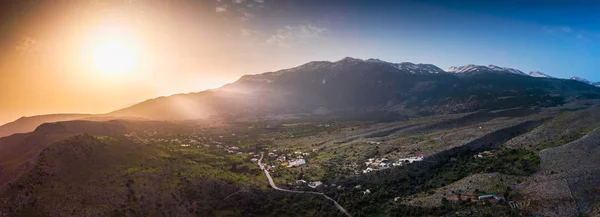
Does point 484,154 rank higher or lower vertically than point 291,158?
lower

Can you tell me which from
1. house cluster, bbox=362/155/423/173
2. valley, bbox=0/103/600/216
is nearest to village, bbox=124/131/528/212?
house cluster, bbox=362/155/423/173

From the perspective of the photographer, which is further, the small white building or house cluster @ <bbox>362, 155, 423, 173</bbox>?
house cluster @ <bbox>362, 155, 423, 173</bbox>

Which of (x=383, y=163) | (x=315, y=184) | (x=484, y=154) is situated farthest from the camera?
(x=383, y=163)

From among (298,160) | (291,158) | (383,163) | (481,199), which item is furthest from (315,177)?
(481,199)

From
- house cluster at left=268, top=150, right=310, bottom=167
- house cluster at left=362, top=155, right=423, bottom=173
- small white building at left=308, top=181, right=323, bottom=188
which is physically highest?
house cluster at left=268, top=150, right=310, bottom=167

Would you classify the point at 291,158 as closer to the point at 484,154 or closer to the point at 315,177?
the point at 315,177

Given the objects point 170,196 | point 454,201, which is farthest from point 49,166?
point 454,201

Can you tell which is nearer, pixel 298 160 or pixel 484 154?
pixel 484 154

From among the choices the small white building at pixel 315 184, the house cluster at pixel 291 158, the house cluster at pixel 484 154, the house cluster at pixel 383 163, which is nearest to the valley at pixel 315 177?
the house cluster at pixel 484 154

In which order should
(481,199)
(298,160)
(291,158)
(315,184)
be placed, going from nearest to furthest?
(481,199)
(315,184)
(298,160)
(291,158)

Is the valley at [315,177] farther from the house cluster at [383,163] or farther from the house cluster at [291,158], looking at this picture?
the house cluster at [383,163]

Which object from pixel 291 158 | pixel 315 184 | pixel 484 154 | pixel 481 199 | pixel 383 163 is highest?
pixel 291 158

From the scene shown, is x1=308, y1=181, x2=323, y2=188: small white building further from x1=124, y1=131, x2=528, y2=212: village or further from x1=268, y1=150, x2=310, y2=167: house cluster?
x1=268, y1=150, x2=310, y2=167: house cluster
